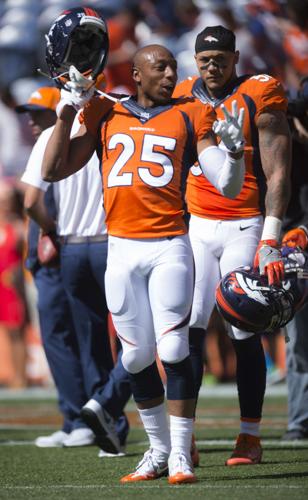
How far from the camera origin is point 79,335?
6711 millimetres

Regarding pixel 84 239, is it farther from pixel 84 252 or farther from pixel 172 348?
pixel 172 348

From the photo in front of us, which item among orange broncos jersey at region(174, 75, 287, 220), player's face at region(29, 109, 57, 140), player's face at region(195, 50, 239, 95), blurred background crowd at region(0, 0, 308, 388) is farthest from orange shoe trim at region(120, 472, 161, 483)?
blurred background crowd at region(0, 0, 308, 388)

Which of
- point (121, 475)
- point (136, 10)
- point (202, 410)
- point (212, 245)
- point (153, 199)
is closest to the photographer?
point (153, 199)

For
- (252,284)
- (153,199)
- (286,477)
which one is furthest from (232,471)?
(153,199)

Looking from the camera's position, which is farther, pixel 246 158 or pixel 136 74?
pixel 246 158

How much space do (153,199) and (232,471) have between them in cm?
134

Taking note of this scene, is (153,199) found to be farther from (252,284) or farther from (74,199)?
(74,199)

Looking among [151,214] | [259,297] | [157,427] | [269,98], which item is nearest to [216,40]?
[269,98]

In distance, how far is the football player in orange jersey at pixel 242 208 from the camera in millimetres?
5422

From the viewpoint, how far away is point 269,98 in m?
5.45

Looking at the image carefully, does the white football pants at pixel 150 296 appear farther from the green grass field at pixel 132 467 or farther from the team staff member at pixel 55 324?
the team staff member at pixel 55 324

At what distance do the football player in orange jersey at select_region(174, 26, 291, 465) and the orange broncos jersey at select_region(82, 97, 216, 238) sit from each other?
1.96 ft

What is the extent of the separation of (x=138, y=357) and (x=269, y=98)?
4.87 ft

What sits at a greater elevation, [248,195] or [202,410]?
[248,195]
